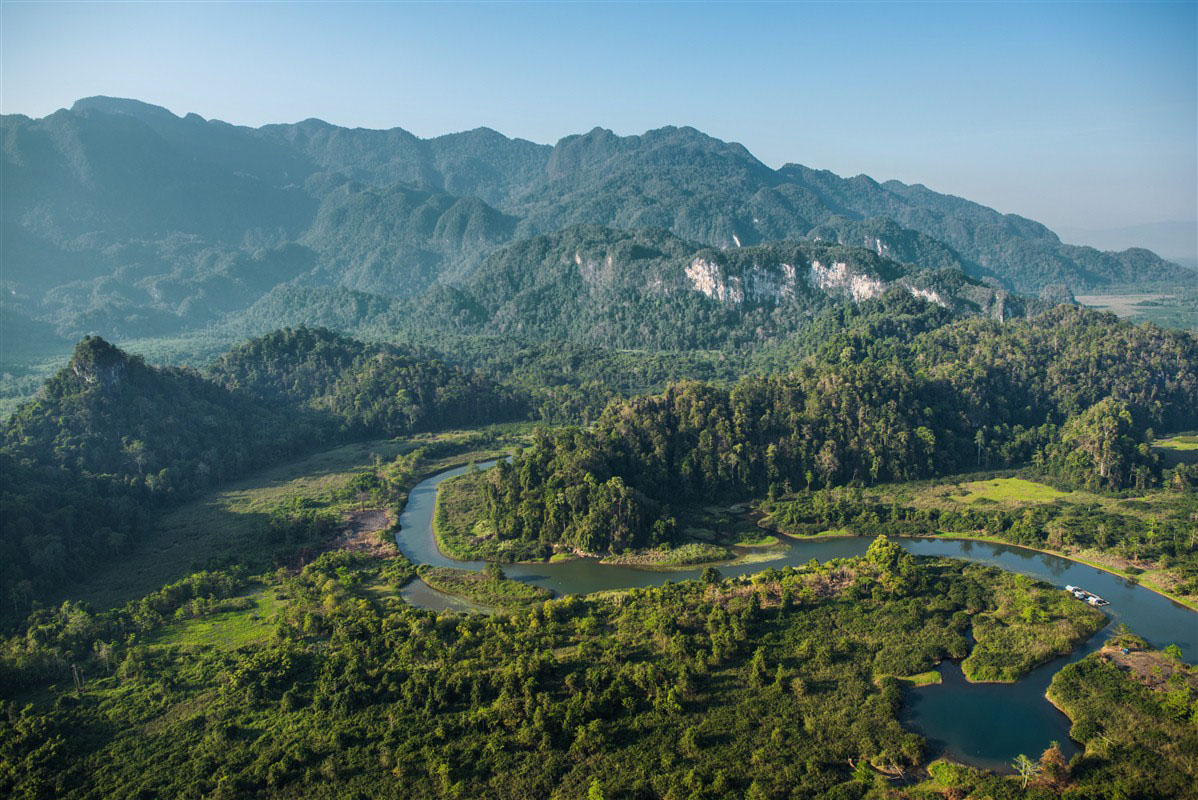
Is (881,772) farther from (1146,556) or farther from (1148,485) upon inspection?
(1148,485)

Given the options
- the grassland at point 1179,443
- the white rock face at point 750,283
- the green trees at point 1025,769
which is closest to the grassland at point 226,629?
the green trees at point 1025,769

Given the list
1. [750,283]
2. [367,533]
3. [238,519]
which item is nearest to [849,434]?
[367,533]

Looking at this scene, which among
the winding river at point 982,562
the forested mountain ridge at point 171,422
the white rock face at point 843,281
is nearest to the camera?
the winding river at point 982,562

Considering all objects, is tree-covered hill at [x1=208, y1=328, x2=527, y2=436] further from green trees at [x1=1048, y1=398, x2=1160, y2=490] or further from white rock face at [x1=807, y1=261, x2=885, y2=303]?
white rock face at [x1=807, y1=261, x2=885, y2=303]

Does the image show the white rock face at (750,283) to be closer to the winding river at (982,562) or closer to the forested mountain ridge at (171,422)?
the forested mountain ridge at (171,422)

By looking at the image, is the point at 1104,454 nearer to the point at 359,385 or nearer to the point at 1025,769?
the point at 1025,769

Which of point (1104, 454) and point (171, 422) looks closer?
point (1104, 454)

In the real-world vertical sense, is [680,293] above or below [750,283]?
below
